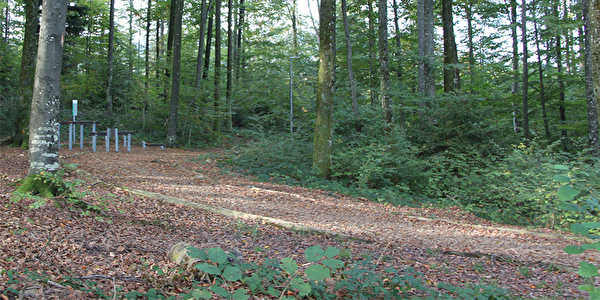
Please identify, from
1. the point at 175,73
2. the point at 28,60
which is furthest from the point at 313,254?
the point at 175,73

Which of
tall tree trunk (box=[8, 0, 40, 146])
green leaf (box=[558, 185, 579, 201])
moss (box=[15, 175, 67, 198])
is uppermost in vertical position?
tall tree trunk (box=[8, 0, 40, 146])

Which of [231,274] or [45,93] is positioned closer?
[231,274]

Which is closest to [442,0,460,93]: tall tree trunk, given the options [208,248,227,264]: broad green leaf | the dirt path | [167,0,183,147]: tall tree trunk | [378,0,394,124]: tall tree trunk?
[378,0,394,124]: tall tree trunk

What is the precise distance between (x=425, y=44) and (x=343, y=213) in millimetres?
8982

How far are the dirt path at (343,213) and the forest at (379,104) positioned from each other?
989 mm

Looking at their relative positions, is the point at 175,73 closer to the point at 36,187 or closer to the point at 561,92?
the point at 36,187

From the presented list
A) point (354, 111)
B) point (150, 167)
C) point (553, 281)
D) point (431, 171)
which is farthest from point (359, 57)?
point (553, 281)

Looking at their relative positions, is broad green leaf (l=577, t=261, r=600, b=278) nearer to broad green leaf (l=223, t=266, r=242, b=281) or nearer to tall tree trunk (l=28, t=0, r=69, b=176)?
broad green leaf (l=223, t=266, r=242, b=281)

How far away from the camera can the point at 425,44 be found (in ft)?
45.5

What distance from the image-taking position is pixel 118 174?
871 cm

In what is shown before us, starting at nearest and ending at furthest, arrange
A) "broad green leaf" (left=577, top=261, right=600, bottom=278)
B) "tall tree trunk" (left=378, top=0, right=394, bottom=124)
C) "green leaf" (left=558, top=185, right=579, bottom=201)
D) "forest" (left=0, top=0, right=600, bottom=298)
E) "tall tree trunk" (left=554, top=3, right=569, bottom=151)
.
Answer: "green leaf" (left=558, top=185, right=579, bottom=201), "broad green leaf" (left=577, top=261, right=600, bottom=278), "forest" (left=0, top=0, right=600, bottom=298), "tall tree trunk" (left=378, top=0, right=394, bottom=124), "tall tree trunk" (left=554, top=3, right=569, bottom=151)

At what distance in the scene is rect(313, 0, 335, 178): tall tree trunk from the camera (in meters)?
10.4

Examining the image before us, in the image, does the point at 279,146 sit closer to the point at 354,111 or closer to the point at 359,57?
the point at 354,111

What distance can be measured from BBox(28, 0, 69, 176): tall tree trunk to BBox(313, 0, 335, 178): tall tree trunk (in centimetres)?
682
